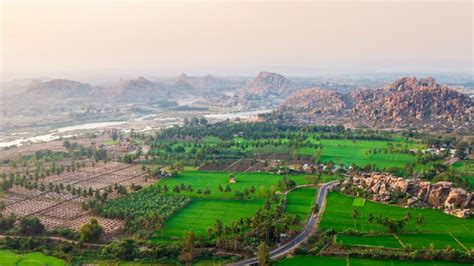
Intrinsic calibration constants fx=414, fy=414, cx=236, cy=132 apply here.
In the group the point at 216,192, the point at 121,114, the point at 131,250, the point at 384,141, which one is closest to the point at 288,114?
the point at 384,141

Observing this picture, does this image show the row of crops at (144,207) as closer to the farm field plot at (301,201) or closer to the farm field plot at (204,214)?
the farm field plot at (204,214)

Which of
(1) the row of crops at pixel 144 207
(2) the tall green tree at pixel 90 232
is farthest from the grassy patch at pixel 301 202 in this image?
(2) the tall green tree at pixel 90 232

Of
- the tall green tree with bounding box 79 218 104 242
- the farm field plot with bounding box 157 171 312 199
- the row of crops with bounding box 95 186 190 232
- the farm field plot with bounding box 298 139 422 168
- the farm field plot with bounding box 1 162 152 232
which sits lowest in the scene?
the farm field plot with bounding box 1 162 152 232

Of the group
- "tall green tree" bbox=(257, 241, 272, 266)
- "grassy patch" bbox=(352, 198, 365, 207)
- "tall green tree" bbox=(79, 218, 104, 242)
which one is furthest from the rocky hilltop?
"tall green tree" bbox=(79, 218, 104, 242)

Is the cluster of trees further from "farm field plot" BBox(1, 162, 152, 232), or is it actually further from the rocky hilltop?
A: the rocky hilltop

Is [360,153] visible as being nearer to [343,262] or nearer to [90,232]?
[343,262]

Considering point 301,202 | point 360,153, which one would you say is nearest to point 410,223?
point 301,202
